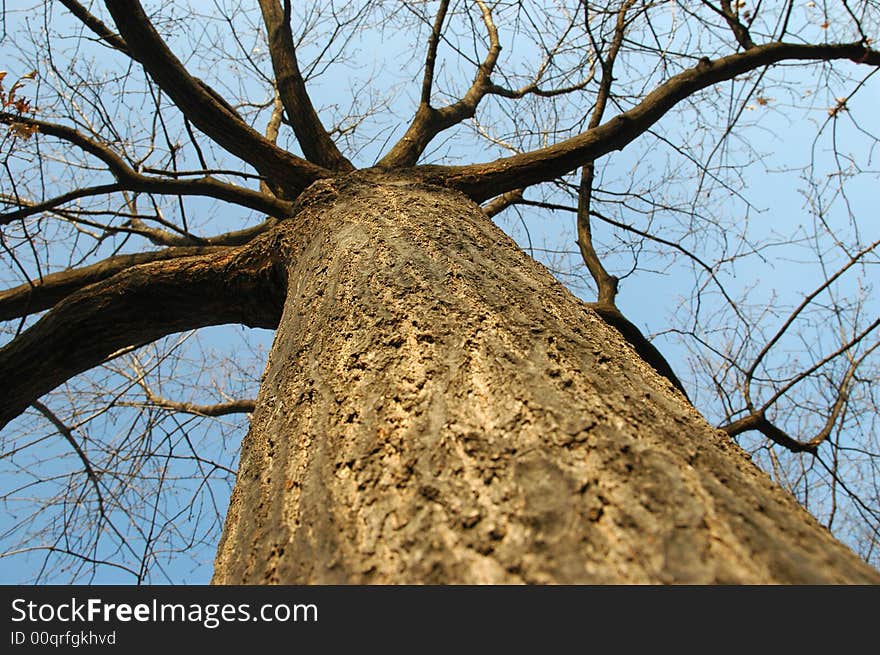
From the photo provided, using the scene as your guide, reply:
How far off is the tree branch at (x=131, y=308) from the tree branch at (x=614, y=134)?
0.70 meters

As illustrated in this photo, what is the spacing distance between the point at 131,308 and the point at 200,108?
79cm

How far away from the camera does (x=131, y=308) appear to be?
2037 millimetres

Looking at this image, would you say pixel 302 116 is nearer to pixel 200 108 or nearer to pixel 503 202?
pixel 200 108

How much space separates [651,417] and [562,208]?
9.86ft

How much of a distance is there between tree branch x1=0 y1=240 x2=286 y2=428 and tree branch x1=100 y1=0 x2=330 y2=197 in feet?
1.37

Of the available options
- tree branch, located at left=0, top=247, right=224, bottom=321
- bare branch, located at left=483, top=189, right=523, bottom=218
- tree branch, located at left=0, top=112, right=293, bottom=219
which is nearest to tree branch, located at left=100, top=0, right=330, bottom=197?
tree branch, located at left=0, top=112, right=293, bottom=219

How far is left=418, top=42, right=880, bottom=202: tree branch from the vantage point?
2268 mm

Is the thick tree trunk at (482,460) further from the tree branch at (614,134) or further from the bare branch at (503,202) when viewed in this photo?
the bare branch at (503,202)

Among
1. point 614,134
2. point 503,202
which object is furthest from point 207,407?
point 614,134

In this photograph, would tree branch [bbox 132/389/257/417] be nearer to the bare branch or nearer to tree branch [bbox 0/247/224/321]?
tree branch [bbox 0/247/224/321]

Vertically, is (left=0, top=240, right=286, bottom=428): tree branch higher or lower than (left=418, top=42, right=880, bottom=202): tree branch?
lower

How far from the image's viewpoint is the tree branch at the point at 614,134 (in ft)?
7.44

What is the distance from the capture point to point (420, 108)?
320 cm

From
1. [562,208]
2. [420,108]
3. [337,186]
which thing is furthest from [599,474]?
[562,208]
